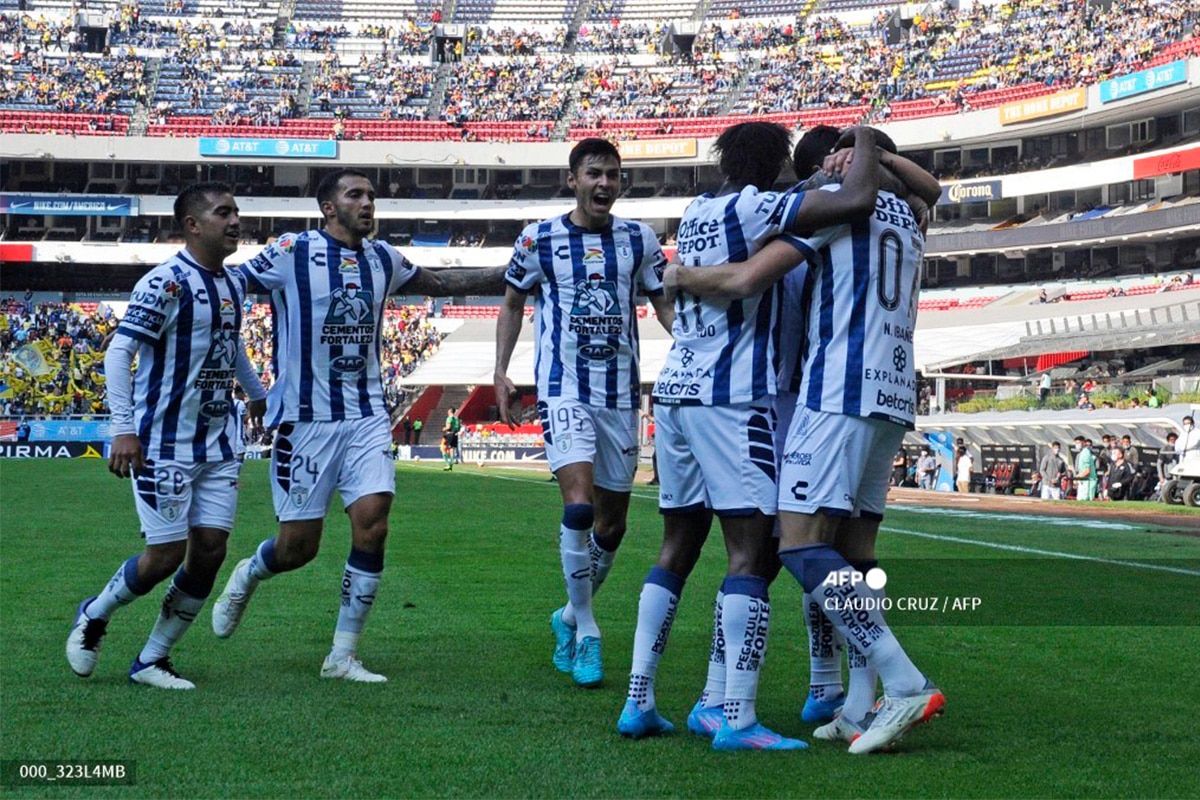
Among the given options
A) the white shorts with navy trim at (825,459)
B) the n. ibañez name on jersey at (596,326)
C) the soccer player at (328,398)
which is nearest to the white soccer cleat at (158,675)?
the soccer player at (328,398)

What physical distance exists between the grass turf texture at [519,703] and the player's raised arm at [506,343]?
129cm

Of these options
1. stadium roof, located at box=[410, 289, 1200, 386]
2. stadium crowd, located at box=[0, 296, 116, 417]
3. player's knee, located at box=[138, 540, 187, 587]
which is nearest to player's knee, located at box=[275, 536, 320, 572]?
player's knee, located at box=[138, 540, 187, 587]

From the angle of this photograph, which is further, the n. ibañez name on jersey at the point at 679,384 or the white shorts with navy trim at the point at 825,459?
the n. ibañez name on jersey at the point at 679,384

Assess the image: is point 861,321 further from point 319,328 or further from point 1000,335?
point 1000,335

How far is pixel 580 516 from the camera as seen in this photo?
6719 mm

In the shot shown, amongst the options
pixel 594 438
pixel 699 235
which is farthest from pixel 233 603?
pixel 699 235

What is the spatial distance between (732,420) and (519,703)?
1546 mm

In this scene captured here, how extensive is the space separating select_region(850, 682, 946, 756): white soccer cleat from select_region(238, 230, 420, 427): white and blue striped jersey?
3.19 metres

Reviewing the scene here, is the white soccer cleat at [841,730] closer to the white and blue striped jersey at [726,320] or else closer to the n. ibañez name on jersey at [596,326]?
the white and blue striped jersey at [726,320]

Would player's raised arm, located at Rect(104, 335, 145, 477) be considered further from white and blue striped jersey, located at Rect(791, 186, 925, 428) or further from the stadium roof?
the stadium roof

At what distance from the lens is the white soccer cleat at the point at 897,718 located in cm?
475

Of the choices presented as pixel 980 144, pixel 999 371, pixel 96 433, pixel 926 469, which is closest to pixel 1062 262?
pixel 980 144

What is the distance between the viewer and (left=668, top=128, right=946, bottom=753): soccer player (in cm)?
487

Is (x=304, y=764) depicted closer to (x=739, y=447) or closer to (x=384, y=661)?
(x=739, y=447)
